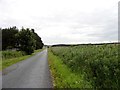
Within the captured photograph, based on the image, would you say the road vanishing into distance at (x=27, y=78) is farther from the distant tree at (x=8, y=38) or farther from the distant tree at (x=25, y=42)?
the distant tree at (x=8, y=38)

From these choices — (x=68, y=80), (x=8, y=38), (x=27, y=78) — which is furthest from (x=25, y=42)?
(x=68, y=80)

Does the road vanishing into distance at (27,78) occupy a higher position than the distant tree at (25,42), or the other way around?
the distant tree at (25,42)

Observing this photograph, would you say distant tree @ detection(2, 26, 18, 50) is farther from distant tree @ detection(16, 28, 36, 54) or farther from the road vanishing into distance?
the road vanishing into distance

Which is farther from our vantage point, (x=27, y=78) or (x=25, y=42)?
(x=25, y=42)

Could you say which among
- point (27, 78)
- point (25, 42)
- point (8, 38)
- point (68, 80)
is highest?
point (8, 38)

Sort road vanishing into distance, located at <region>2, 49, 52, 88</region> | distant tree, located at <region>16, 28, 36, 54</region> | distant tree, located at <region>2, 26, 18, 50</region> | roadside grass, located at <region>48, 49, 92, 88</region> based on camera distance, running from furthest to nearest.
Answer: distant tree, located at <region>2, 26, 18, 50</region> → distant tree, located at <region>16, 28, 36, 54</region> → road vanishing into distance, located at <region>2, 49, 52, 88</region> → roadside grass, located at <region>48, 49, 92, 88</region>

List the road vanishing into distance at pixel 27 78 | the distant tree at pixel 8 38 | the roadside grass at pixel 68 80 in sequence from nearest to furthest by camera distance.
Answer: the roadside grass at pixel 68 80, the road vanishing into distance at pixel 27 78, the distant tree at pixel 8 38

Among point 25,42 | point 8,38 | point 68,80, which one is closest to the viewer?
point 68,80

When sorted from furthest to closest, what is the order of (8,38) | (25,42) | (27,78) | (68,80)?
(8,38), (25,42), (27,78), (68,80)

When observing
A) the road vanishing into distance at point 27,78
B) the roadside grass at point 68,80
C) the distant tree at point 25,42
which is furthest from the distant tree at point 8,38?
the roadside grass at point 68,80

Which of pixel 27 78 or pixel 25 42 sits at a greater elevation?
pixel 25 42

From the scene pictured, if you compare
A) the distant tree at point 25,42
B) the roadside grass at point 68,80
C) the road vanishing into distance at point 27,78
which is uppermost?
the distant tree at point 25,42

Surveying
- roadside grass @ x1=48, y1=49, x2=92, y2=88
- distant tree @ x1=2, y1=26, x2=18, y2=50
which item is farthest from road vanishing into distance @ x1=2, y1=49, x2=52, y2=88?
distant tree @ x1=2, y1=26, x2=18, y2=50

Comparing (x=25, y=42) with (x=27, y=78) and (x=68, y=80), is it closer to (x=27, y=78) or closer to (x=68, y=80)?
(x=27, y=78)
